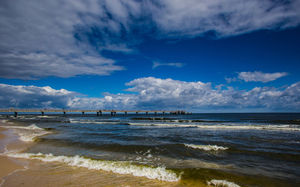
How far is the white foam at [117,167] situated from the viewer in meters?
6.99

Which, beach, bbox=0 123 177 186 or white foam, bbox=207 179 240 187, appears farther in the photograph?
beach, bbox=0 123 177 186

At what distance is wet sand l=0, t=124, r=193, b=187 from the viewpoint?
6.25 meters

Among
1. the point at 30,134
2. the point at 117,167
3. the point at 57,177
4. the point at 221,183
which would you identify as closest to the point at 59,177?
the point at 57,177

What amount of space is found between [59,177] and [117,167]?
95.9 inches

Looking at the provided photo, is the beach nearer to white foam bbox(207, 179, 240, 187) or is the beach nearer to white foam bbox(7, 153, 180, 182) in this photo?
white foam bbox(7, 153, 180, 182)

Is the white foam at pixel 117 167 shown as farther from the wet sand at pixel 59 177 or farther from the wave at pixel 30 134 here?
the wave at pixel 30 134

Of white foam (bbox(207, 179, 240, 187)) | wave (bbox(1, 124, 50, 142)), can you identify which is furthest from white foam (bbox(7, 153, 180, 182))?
wave (bbox(1, 124, 50, 142))

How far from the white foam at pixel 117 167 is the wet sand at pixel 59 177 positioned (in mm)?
353

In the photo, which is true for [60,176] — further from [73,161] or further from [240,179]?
[240,179]

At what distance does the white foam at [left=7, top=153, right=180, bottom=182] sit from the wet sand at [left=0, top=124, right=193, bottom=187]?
35cm

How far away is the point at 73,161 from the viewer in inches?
352

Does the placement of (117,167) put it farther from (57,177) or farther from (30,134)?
(30,134)

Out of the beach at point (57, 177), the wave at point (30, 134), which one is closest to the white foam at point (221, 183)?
the beach at point (57, 177)

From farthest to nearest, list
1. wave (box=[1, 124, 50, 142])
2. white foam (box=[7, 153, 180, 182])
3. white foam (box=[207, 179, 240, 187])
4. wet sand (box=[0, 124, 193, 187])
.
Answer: wave (box=[1, 124, 50, 142]), white foam (box=[7, 153, 180, 182]), wet sand (box=[0, 124, 193, 187]), white foam (box=[207, 179, 240, 187])
